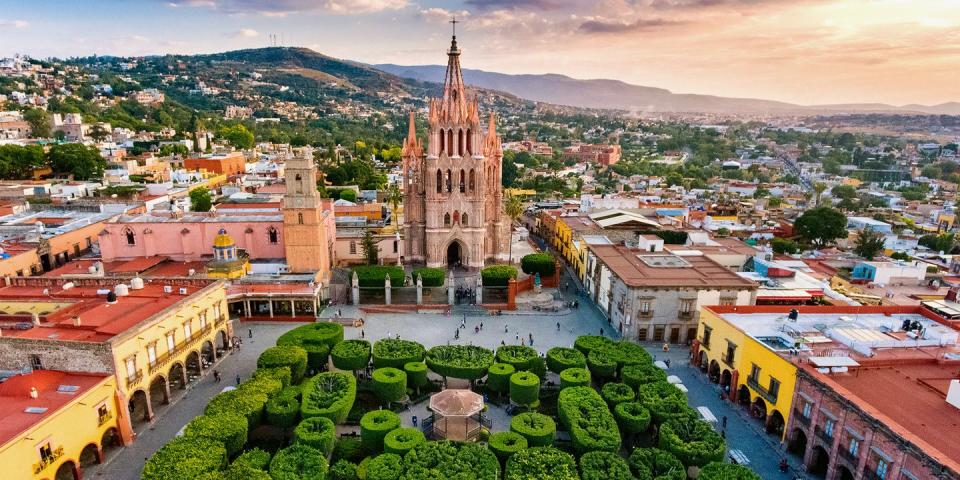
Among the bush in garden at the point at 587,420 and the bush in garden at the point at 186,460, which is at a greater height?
the bush in garden at the point at 186,460

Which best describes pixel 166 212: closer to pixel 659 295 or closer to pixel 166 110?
pixel 659 295

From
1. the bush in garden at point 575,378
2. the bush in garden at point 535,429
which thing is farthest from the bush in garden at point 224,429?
the bush in garden at point 575,378

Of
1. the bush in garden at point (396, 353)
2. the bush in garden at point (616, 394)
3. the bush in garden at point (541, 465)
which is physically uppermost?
the bush in garden at point (396, 353)

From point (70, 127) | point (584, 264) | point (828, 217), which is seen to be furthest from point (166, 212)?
point (70, 127)

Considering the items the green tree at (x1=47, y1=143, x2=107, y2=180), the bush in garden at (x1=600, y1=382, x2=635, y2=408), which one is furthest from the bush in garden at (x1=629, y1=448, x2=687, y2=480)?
the green tree at (x1=47, y1=143, x2=107, y2=180)

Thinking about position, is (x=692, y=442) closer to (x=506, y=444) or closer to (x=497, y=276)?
(x=506, y=444)

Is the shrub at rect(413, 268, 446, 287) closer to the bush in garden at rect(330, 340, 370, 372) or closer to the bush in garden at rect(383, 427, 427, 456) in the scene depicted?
the bush in garden at rect(330, 340, 370, 372)

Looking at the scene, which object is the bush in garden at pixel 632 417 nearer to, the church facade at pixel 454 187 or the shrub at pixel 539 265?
the shrub at pixel 539 265
